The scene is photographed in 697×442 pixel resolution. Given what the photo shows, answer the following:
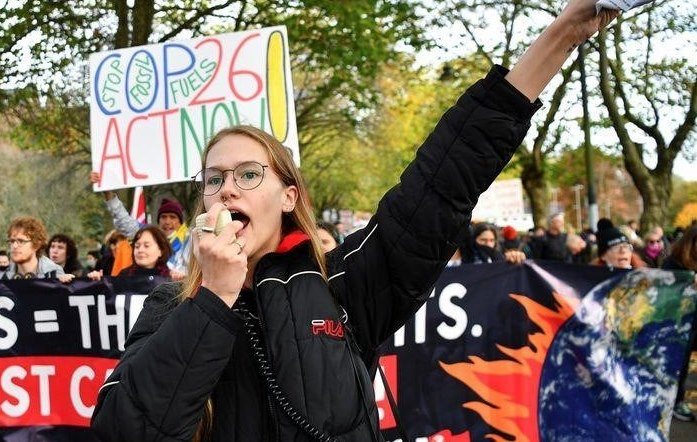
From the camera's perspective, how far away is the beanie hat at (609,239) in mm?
6352

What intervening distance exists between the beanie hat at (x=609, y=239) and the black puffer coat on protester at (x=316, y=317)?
16.4ft

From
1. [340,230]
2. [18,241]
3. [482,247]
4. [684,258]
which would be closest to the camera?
[18,241]

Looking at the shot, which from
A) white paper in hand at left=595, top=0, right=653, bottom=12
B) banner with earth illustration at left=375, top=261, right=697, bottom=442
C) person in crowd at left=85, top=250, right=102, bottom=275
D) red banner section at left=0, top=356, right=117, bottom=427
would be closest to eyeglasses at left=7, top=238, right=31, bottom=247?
red banner section at left=0, top=356, right=117, bottom=427

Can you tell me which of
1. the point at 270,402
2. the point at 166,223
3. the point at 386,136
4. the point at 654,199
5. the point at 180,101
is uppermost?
the point at 386,136

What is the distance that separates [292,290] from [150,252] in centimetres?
402

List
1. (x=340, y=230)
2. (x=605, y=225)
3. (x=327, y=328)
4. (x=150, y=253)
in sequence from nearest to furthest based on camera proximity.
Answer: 1. (x=327, y=328)
2. (x=150, y=253)
3. (x=605, y=225)
4. (x=340, y=230)

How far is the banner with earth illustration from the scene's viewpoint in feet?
14.6

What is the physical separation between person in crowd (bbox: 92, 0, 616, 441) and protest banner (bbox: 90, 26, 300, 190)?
4319 mm

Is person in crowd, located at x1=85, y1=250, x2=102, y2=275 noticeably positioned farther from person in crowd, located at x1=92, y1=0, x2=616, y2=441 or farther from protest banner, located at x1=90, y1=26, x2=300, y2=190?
person in crowd, located at x1=92, y1=0, x2=616, y2=441

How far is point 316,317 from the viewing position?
1.58 metres

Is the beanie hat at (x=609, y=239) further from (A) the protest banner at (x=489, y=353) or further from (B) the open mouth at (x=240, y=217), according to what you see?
(B) the open mouth at (x=240, y=217)

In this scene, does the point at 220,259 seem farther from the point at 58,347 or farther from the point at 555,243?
the point at 555,243

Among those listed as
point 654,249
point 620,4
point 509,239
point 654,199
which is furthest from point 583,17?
point 654,199

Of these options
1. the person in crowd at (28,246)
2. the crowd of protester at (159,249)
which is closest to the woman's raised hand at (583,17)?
the crowd of protester at (159,249)
